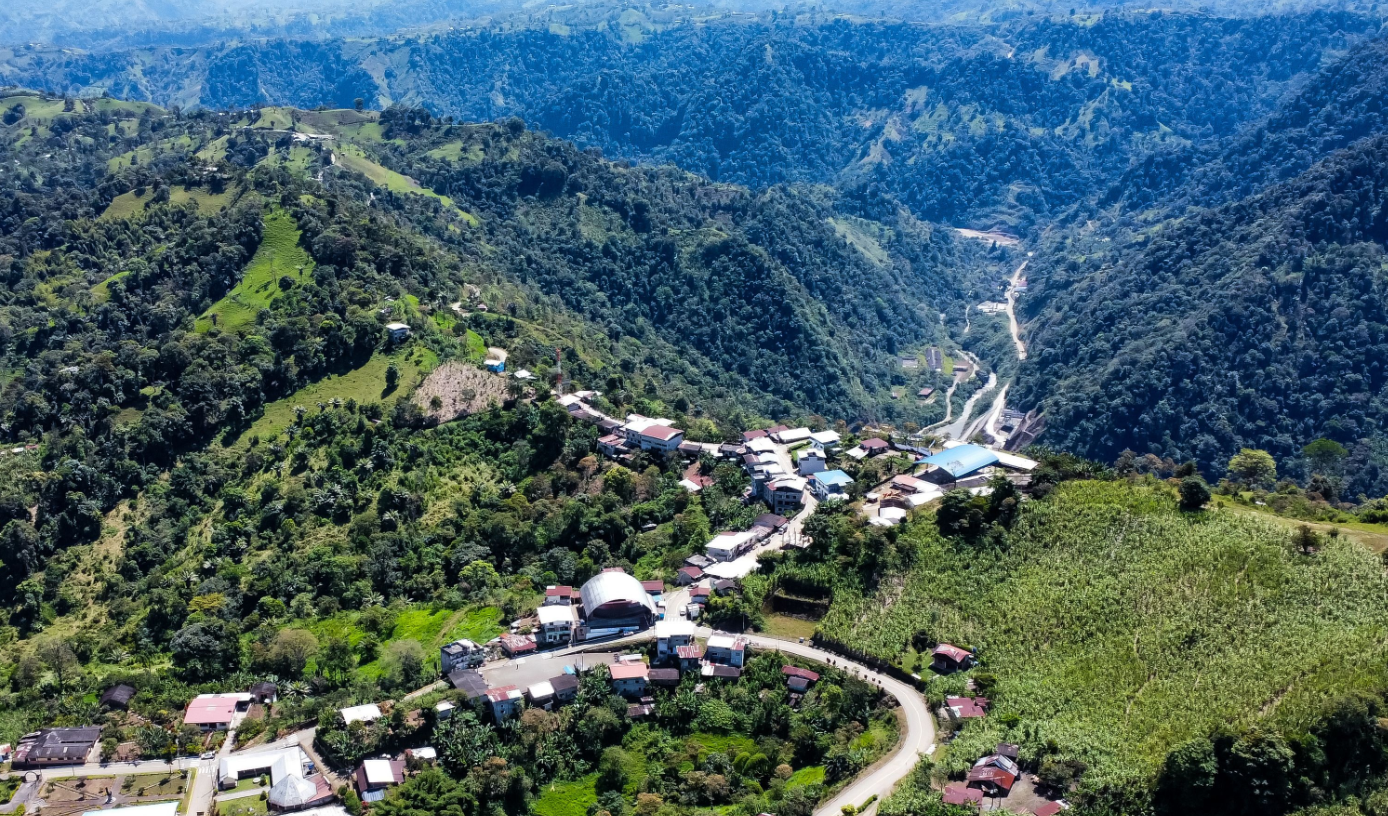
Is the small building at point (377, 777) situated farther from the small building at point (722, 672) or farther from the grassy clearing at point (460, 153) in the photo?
the grassy clearing at point (460, 153)

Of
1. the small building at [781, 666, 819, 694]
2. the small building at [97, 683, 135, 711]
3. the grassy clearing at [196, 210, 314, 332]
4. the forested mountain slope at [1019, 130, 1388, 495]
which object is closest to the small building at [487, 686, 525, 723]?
the small building at [781, 666, 819, 694]

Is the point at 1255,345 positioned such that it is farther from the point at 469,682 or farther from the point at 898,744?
the point at 469,682

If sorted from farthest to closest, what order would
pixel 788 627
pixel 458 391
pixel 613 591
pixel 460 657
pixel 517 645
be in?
→ pixel 458 391 < pixel 613 591 < pixel 788 627 < pixel 517 645 < pixel 460 657

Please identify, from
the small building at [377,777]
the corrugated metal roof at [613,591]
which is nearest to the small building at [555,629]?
the corrugated metal roof at [613,591]

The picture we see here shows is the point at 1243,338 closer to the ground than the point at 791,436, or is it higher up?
closer to the ground

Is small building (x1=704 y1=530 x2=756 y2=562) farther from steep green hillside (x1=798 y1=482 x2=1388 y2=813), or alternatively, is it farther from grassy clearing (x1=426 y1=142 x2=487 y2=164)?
grassy clearing (x1=426 y1=142 x2=487 y2=164)

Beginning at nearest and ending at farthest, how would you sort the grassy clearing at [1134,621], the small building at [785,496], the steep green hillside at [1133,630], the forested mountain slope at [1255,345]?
1. the steep green hillside at [1133,630]
2. the grassy clearing at [1134,621]
3. the small building at [785,496]
4. the forested mountain slope at [1255,345]

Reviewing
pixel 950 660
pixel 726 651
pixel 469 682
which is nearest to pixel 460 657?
pixel 469 682
